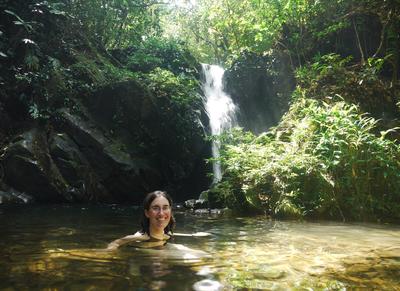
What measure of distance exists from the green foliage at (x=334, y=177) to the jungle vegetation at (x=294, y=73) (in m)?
0.02

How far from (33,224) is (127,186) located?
649 centimetres

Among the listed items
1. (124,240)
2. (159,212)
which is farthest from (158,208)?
(124,240)

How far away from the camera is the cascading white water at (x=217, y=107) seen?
50.7 ft

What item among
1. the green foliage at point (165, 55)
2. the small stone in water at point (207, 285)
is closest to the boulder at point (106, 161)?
the green foliage at point (165, 55)

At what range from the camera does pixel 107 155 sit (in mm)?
12789

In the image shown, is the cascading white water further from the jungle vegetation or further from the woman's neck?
the woman's neck

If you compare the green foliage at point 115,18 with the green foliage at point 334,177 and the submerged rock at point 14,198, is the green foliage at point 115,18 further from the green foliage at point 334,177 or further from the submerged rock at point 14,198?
the green foliage at point 334,177

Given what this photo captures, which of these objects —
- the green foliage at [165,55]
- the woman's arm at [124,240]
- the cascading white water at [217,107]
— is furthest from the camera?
the green foliage at [165,55]

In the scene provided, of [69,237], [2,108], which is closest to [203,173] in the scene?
[2,108]

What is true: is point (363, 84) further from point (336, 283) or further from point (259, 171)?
point (336, 283)

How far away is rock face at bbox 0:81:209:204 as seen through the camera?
11.4m

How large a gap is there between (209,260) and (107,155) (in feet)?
32.3

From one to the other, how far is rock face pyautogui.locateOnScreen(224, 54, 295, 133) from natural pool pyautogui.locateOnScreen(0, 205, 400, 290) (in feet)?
33.8

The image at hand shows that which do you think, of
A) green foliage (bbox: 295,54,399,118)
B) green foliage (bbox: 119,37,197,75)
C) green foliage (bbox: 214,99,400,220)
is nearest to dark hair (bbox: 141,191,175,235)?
green foliage (bbox: 214,99,400,220)
